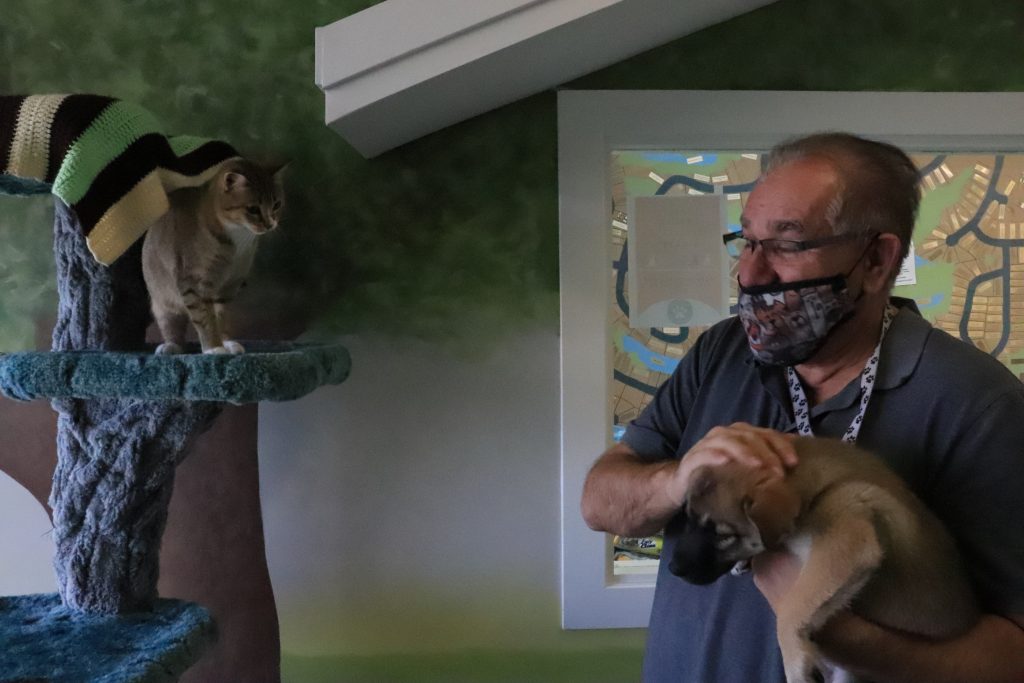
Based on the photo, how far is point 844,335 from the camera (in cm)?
98

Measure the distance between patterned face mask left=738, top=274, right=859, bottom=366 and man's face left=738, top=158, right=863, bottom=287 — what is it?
13 mm

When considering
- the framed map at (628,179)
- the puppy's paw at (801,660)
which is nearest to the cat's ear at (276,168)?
the framed map at (628,179)

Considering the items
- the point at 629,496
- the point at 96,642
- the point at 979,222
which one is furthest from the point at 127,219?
the point at 979,222

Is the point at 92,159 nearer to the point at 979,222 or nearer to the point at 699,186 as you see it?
the point at 699,186

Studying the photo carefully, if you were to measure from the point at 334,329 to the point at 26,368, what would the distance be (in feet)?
1.80

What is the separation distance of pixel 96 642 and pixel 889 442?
1.15 m

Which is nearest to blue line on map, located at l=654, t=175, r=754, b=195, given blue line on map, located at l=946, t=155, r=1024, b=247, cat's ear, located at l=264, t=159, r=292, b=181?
blue line on map, located at l=946, t=155, r=1024, b=247

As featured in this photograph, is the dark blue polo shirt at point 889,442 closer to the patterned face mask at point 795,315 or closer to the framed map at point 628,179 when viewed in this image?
the patterned face mask at point 795,315

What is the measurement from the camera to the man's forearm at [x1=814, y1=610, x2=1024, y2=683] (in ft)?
2.70

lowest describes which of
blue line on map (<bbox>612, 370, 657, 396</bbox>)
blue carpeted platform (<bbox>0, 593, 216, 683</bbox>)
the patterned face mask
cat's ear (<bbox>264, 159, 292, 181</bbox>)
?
blue carpeted platform (<bbox>0, 593, 216, 683</bbox>)

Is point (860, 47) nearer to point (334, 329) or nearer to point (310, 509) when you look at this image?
point (334, 329)

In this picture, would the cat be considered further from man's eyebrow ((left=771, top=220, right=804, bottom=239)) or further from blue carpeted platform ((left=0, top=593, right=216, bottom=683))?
man's eyebrow ((left=771, top=220, right=804, bottom=239))

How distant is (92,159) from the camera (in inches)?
41.6

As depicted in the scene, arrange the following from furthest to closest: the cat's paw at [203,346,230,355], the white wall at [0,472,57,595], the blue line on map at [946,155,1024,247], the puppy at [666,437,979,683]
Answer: the blue line on map at [946,155,1024,247] < the white wall at [0,472,57,595] < the cat's paw at [203,346,230,355] < the puppy at [666,437,979,683]
